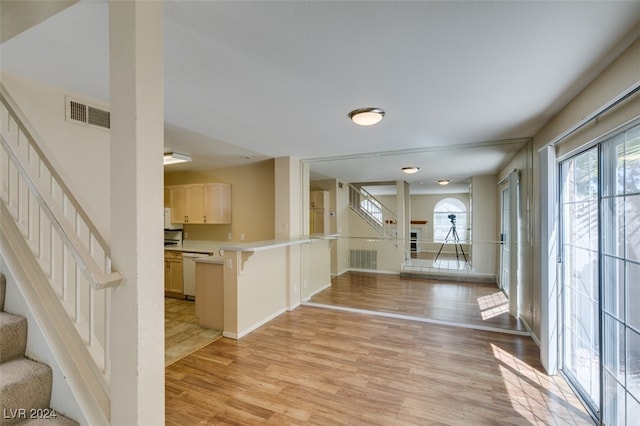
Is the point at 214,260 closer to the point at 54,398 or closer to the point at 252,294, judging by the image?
the point at 252,294

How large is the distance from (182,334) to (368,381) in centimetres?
235

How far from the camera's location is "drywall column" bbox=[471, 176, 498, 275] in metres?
5.70

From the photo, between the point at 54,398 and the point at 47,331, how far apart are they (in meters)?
0.32

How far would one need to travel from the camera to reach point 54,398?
1.33 m

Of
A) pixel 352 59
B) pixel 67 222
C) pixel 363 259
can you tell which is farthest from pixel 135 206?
pixel 363 259

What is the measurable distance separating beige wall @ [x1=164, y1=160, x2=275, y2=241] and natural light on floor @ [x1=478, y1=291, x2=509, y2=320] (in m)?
3.59

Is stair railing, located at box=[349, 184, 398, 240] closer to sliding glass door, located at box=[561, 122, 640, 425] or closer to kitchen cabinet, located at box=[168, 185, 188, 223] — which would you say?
kitchen cabinet, located at box=[168, 185, 188, 223]

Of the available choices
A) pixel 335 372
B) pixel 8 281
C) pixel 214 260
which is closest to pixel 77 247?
pixel 8 281

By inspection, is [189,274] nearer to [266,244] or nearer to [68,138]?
[266,244]

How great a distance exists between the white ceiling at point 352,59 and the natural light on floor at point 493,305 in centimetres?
264

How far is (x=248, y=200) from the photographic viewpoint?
5.14m

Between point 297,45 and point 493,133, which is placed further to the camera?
point 493,133

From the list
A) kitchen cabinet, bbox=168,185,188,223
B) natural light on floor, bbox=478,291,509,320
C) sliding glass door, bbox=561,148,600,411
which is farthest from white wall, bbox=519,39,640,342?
kitchen cabinet, bbox=168,185,188,223

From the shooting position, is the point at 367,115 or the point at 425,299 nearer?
the point at 367,115
